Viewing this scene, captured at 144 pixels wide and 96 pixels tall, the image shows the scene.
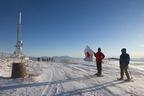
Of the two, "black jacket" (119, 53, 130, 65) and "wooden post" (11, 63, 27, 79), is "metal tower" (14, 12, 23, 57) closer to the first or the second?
"wooden post" (11, 63, 27, 79)

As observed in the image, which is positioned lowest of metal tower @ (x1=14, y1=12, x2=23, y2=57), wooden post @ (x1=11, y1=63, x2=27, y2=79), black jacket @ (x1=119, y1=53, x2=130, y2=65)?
wooden post @ (x1=11, y1=63, x2=27, y2=79)

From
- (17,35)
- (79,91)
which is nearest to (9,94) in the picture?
(79,91)

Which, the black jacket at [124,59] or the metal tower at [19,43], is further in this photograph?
the metal tower at [19,43]

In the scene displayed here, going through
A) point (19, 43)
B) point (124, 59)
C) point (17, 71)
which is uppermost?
point (19, 43)

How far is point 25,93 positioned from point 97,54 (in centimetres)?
816

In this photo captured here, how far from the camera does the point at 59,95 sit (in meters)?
8.45

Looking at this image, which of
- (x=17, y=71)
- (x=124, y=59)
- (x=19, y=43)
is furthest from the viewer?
(x=19, y=43)

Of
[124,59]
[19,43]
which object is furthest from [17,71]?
[19,43]

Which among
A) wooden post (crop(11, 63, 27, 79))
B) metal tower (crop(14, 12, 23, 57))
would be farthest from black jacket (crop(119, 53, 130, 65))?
metal tower (crop(14, 12, 23, 57))

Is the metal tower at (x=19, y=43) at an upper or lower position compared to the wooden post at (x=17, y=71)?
upper

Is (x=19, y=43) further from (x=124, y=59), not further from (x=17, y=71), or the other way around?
(x=124, y=59)

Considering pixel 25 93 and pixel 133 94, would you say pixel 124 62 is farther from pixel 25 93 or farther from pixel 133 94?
pixel 25 93

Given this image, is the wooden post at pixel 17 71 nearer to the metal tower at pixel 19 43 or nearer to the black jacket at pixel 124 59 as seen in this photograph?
the black jacket at pixel 124 59

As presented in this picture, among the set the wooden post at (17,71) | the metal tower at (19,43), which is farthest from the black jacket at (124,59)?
the metal tower at (19,43)
